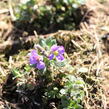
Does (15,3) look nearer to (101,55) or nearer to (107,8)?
(107,8)

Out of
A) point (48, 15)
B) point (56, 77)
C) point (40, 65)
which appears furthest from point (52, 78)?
point (48, 15)

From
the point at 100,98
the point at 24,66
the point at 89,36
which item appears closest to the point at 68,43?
the point at 89,36

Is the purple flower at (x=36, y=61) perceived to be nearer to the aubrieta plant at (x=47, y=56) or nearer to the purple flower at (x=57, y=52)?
the aubrieta plant at (x=47, y=56)

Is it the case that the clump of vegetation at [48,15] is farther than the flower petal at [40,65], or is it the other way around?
the clump of vegetation at [48,15]

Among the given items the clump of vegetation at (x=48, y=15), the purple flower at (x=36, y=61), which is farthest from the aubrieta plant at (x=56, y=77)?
the clump of vegetation at (x=48, y=15)

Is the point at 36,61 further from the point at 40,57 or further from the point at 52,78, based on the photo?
the point at 52,78

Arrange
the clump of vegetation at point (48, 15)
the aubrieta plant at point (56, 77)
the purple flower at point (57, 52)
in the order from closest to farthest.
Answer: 1. the aubrieta plant at point (56, 77)
2. the purple flower at point (57, 52)
3. the clump of vegetation at point (48, 15)

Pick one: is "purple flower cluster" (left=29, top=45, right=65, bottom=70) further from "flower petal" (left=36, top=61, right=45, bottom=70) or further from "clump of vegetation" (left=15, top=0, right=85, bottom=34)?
"clump of vegetation" (left=15, top=0, right=85, bottom=34)
